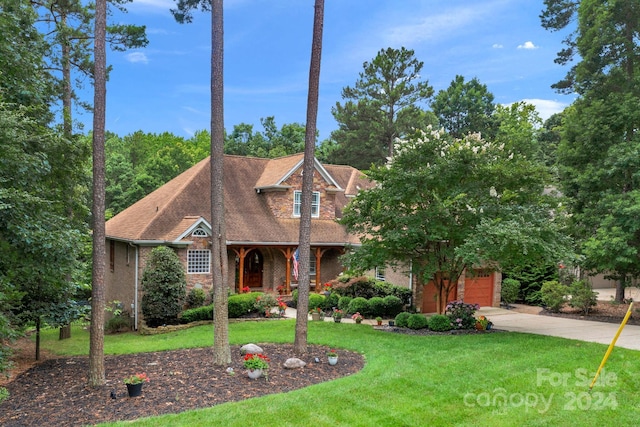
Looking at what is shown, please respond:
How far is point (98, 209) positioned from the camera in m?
8.32

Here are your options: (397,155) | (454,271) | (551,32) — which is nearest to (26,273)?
(397,155)

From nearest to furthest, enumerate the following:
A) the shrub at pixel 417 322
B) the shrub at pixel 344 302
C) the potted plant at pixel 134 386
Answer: the potted plant at pixel 134 386 → the shrub at pixel 417 322 → the shrub at pixel 344 302

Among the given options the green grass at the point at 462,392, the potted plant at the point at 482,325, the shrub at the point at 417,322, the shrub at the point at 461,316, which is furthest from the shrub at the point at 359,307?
the green grass at the point at 462,392

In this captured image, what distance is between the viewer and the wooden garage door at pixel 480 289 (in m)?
19.6

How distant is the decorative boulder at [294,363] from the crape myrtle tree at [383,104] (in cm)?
3045

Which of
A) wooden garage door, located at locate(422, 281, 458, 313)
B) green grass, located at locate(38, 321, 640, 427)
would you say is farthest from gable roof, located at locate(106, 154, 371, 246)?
green grass, located at locate(38, 321, 640, 427)

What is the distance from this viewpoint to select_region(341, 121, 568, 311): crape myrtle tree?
40.1 feet

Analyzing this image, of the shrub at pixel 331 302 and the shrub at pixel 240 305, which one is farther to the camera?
the shrub at pixel 331 302

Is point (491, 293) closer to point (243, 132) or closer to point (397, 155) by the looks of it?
point (397, 155)

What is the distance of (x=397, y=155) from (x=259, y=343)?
6.82 metres

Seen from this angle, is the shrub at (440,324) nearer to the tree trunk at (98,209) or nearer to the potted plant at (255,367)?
the potted plant at (255,367)

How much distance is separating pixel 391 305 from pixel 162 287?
8.69 metres

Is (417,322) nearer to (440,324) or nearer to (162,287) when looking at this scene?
(440,324)

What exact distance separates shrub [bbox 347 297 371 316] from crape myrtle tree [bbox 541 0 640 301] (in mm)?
7767
